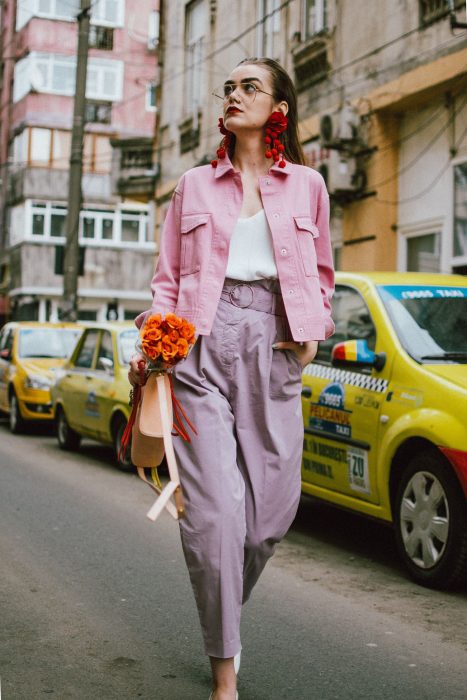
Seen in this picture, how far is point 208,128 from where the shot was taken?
72.6 feet

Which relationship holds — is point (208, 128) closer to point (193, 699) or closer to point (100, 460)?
point (100, 460)

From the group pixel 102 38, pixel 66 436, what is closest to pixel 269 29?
pixel 66 436

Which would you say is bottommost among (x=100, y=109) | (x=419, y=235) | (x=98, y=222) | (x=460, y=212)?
(x=419, y=235)

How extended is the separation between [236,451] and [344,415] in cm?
301

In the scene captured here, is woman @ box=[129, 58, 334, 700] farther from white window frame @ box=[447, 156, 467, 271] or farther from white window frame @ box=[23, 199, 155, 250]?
white window frame @ box=[23, 199, 155, 250]

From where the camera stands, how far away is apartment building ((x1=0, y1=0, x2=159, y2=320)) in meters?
41.0

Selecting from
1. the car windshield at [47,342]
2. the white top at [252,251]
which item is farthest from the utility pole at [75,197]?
the white top at [252,251]

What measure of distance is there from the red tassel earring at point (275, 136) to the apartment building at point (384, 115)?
9.14m

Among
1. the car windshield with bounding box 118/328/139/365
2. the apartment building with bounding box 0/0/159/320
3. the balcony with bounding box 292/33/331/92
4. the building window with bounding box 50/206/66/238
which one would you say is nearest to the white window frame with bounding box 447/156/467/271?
the balcony with bounding box 292/33/331/92

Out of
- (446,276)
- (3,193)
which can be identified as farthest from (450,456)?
(3,193)

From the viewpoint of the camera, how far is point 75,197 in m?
21.5

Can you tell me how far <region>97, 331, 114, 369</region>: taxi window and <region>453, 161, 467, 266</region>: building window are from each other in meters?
4.77

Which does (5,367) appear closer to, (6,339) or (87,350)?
(6,339)

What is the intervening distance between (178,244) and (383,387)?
109 inches
